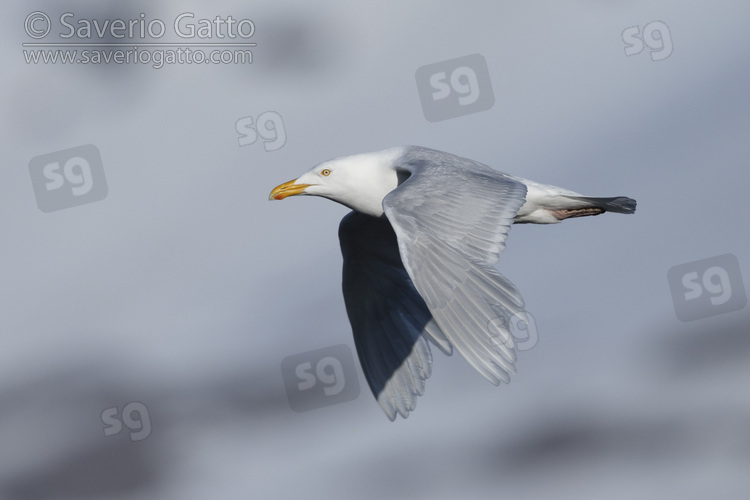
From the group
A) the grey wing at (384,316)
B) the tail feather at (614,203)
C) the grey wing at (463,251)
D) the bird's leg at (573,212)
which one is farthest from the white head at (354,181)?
the tail feather at (614,203)

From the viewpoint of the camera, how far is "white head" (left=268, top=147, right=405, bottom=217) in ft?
34.8

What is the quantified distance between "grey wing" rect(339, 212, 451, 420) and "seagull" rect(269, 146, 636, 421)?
0.4 inches

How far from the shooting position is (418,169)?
9.70m

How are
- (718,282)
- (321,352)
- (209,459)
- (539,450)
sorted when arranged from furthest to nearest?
(539,450) < (209,459) < (718,282) < (321,352)

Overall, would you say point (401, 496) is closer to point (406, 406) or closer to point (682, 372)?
point (682, 372)

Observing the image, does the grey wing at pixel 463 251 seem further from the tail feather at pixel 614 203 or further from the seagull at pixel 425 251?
the tail feather at pixel 614 203

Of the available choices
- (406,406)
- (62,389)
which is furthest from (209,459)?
(406,406)

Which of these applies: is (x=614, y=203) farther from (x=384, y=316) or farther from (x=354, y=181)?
(x=384, y=316)

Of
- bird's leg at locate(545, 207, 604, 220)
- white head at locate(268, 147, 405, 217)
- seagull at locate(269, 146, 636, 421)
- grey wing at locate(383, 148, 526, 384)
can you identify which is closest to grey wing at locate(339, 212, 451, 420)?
seagull at locate(269, 146, 636, 421)

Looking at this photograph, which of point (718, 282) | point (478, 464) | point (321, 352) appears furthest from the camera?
point (478, 464)

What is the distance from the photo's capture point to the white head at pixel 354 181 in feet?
34.8

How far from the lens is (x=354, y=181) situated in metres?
10.7

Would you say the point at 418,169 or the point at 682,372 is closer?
the point at 418,169

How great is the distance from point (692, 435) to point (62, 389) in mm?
49793
